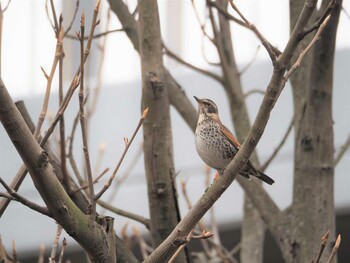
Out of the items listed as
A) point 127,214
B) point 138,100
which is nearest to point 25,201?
point 127,214

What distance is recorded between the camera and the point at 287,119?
917cm

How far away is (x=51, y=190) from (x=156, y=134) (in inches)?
50.8

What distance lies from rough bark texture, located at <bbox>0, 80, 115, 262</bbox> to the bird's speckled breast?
2085 millimetres

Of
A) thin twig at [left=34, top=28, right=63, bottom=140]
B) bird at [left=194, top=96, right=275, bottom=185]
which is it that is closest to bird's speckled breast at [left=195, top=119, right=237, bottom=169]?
bird at [left=194, top=96, right=275, bottom=185]

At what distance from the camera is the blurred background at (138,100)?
914cm

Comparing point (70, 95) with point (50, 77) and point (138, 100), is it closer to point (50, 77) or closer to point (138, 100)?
point (50, 77)

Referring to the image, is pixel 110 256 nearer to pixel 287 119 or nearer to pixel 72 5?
pixel 287 119

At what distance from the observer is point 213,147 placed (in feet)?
15.9

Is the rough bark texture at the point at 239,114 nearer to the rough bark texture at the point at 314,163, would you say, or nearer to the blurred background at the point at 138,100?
the rough bark texture at the point at 314,163

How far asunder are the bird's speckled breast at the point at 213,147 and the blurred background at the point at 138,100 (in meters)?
3.31

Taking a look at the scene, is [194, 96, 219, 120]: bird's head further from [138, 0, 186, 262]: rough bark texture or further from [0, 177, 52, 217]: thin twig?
[0, 177, 52, 217]: thin twig

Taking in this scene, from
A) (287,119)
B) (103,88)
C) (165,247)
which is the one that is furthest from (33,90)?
(165,247)

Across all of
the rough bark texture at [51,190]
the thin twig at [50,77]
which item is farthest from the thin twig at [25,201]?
the thin twig at [50,77]

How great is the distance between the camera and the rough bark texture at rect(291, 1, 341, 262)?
392 cm
